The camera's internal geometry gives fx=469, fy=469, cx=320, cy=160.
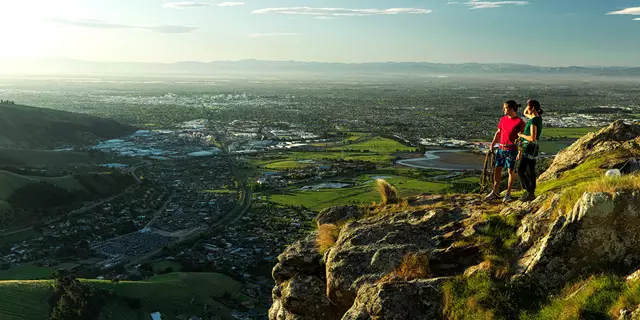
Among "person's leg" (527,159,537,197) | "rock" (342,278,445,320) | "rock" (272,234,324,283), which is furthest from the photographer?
"rock" (272,234,324,283)

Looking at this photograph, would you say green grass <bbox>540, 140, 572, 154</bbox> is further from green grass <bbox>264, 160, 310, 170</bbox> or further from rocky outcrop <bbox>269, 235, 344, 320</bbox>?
rocky outcrop <bbox>269, 235, 344, 320</bbox>

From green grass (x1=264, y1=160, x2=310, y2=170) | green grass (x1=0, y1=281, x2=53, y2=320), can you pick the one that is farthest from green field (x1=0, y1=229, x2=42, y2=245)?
green grass (x1=264, y1=160, x2=310, y2=170)

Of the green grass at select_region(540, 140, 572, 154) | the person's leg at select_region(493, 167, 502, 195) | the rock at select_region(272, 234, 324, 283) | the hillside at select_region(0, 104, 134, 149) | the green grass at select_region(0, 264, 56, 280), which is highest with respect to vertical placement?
the person's leg at select_region(493, 167, 502, 195)

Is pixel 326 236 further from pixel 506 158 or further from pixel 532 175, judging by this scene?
pixel 532 175

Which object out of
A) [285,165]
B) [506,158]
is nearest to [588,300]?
[506,158]

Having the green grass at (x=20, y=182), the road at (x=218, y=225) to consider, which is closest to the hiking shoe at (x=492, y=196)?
the road at (x=218, y=225)

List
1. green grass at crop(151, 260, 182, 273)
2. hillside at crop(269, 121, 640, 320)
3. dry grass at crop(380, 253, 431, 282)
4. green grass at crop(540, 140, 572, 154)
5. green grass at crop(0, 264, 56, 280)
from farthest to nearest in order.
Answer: green grass at crop(540, 140, 572, 154)
green grass at crop(151, 260, 182, 273)
green grass at crop(0, 264, 56, 280)
dry grass at crop(380, 253, 431, 282)
hillside at crop(269, 121, 640, 320)
